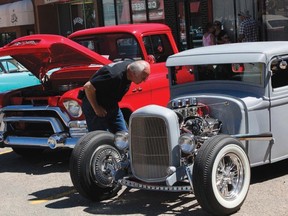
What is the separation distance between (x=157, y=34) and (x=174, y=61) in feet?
5.50

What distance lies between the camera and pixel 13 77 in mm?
10477

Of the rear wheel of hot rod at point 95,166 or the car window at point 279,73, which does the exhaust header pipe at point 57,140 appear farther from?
the car window at point 279,73

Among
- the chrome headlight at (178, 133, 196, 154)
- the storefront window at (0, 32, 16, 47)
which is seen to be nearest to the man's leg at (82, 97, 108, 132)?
the chrome headlight at (178, 133, 196, 154)

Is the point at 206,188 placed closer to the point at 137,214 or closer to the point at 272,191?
the point at 137,214

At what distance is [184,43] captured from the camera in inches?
638

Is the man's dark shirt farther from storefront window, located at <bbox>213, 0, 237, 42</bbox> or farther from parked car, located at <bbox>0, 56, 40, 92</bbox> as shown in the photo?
storefront window, located at <bbox>213, 0, 237, 42</bbox>

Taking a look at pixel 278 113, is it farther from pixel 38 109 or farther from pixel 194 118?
pixel 38 109

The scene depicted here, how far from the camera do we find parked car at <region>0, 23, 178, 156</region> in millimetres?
6914

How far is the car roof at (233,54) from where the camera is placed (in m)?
5.67

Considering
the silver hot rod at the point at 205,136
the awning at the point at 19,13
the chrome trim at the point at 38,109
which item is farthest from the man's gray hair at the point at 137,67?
the awning at the point at 19,13

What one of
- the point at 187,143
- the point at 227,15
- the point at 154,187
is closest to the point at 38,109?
the point at 154,187

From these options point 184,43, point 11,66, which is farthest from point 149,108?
point 184,43

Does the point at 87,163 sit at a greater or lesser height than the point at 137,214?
greater

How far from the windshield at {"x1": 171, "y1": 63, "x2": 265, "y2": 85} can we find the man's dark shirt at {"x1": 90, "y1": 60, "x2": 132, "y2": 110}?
2.51 ft
